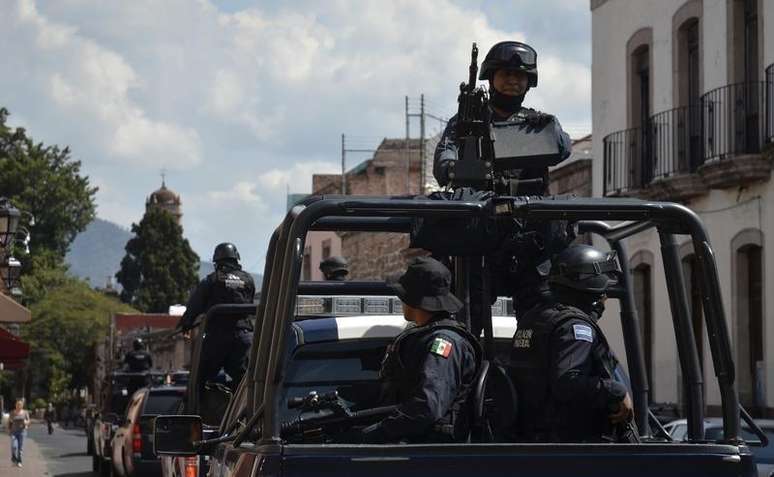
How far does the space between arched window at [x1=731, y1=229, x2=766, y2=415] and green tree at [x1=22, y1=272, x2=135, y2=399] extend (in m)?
80.3

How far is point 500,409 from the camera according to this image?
657 cm

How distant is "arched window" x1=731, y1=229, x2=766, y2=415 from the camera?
25.6 m

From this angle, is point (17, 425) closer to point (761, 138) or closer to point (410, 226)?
point (761, 138)

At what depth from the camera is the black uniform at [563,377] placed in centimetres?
631

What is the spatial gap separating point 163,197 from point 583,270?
166 m

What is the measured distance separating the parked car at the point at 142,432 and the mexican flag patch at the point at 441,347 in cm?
1386

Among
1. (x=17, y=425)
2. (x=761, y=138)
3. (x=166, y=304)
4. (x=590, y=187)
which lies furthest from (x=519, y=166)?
(x=166, y=304)

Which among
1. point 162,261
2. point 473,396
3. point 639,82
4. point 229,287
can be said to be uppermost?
point 162,261

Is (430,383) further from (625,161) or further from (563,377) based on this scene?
(625,161)

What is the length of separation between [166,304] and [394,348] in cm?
11877

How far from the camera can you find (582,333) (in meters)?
6.36

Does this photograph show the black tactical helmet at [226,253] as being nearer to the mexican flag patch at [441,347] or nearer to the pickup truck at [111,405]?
the mexican flag patch at [441,347]

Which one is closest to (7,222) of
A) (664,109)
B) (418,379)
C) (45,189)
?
(664,109)

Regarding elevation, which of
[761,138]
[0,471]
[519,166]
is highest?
[761,138]
